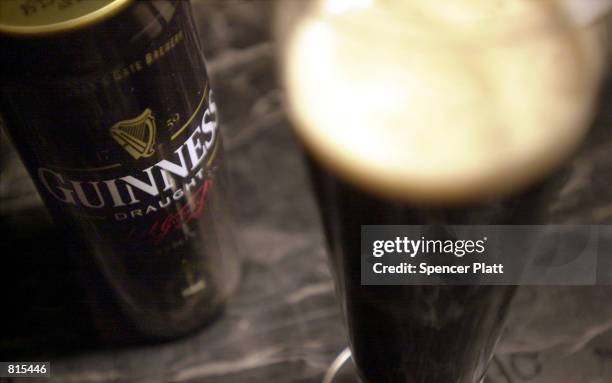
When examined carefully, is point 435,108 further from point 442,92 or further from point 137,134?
point 137,134

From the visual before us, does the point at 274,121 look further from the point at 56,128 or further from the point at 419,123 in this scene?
the point at 419,123

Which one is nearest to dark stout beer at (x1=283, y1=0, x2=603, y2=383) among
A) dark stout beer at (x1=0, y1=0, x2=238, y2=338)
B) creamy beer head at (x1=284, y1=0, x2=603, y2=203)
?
creamy beer head at (x1=284, y1=0, x2=603, y2=203)

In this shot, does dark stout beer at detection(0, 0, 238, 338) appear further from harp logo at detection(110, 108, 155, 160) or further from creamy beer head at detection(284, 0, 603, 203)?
creamy beer head at detection(284, 0, 603, 203)

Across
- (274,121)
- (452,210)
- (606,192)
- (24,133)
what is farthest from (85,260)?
(606,192)

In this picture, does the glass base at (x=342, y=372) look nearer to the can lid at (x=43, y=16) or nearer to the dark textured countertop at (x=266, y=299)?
the dark textured countertop at (x=266, y=299)

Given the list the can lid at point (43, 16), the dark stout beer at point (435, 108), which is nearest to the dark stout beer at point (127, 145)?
the can lid at point (43, 16)
